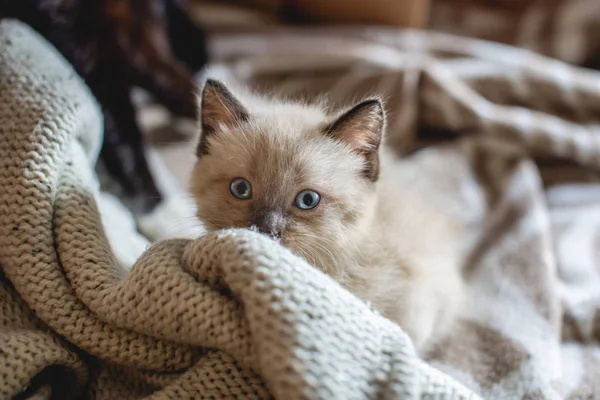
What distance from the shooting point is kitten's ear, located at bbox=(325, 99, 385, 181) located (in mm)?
1000

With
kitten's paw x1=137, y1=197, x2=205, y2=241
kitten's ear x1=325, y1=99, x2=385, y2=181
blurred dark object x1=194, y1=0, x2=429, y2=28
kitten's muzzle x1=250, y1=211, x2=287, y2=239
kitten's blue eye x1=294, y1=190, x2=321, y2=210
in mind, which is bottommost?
kitten's paw x1=137, y1=197, x2=205, y2=241

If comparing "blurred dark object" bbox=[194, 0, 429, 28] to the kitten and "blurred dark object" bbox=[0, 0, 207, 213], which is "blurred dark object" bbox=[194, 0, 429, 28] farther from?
the kitten

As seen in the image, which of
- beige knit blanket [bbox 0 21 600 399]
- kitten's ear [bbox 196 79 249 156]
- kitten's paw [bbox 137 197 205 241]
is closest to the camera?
beige knit blanket [bbox 0 21 600 399]

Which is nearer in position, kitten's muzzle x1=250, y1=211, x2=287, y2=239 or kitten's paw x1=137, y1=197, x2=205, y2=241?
kitten's muzzle x1=250, y1=211, x2=287, y2=239

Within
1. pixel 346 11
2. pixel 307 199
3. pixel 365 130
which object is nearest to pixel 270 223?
pixel 307 199

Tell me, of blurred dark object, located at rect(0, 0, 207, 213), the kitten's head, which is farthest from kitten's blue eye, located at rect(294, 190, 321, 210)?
blurred dark object, located at rect(0, 0, 207, 213)

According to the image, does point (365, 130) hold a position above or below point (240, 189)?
above

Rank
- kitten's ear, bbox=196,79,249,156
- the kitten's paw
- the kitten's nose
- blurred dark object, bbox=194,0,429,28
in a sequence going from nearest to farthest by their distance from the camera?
the kitten's nose → kitten's ear, bbox=196,79,249,156 → the kitten's paw → blurred dark object, bbox=194,0,429,28

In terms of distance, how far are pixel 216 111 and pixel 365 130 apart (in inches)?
11.4

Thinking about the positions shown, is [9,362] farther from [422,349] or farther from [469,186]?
[469,186]

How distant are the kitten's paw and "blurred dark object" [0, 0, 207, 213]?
4 cm

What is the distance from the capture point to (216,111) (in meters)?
1.07

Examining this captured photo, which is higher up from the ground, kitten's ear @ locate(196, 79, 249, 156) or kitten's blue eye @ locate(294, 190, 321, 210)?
kitten's ear @ locate(196, 79, 249, 156)

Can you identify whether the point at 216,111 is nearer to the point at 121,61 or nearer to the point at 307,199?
the point at 307,199
